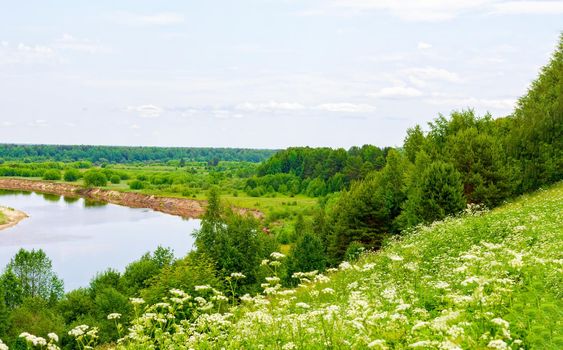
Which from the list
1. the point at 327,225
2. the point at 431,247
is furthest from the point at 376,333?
the point at 327,225

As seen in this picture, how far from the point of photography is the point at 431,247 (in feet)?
50.9

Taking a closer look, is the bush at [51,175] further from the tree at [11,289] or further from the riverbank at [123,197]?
the tree at [11,289]

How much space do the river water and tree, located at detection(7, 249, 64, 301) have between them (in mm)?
3613

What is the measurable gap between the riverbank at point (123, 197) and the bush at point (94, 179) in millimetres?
2406

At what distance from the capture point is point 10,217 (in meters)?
100

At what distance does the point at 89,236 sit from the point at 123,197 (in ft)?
203

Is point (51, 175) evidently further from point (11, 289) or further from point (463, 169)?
point (463, 169)

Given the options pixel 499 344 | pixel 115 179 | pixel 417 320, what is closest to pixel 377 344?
pixel 499 344

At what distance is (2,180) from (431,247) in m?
189

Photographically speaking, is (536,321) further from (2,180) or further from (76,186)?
(2,180)

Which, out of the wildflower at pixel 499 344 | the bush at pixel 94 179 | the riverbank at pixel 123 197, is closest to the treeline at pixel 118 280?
the wildflower at pixel 499 344

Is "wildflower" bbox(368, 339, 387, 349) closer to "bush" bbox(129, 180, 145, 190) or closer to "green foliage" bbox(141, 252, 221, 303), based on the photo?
"green foliage" bbox(141, 252, 221, 303)

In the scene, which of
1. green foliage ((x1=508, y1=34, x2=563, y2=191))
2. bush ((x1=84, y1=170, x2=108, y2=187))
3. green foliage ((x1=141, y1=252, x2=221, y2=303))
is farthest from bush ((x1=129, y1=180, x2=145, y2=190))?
green foliage ((x1=508, y1=34, x2=563, y2=191))

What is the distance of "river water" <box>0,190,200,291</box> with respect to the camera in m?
62.9
